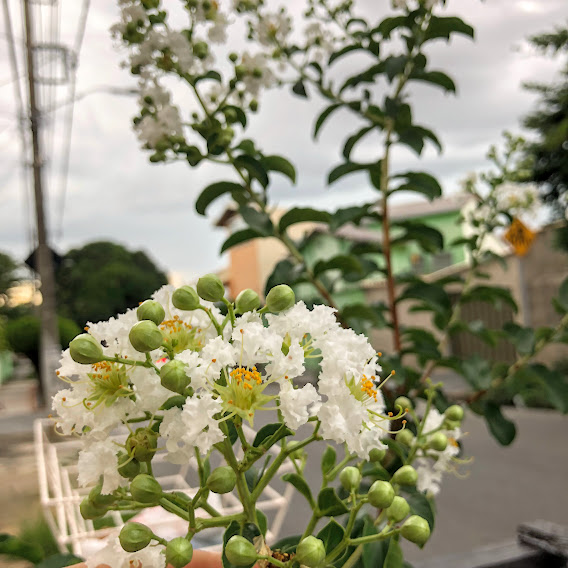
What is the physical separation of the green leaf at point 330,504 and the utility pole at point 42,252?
190 inches

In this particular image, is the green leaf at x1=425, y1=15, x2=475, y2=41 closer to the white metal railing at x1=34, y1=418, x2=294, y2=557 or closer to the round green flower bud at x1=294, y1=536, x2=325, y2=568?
the white metal railing at x1=34, y1=418, x2=294, y2=557

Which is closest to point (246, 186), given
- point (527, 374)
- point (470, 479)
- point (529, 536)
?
point (527, 374)

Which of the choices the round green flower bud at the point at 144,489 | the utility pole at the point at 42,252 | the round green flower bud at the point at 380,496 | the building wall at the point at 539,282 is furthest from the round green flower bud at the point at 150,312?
the building wall at the point at 539,282

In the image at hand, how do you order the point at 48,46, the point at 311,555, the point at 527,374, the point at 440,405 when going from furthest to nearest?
the point at 48,46 → the point at 527,374 → the point at 440,405 → the point at 311,555

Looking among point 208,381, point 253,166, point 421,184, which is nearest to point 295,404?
point 208,381

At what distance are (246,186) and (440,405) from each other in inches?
20.3

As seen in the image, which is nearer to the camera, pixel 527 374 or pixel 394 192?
pixel 394 192

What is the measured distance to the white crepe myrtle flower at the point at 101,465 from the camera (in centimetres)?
39

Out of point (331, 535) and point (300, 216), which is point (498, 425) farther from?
point (331, 535)

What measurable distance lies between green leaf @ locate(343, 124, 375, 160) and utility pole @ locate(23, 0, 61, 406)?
4.30m

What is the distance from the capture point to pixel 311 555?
1.25 feet

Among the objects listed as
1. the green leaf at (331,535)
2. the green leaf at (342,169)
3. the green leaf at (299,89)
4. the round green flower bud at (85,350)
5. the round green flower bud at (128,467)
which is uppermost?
the green leaf at (299,89)

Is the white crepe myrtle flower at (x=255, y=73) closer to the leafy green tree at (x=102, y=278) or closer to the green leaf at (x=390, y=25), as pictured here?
the green leaf at (x=390, y=25)

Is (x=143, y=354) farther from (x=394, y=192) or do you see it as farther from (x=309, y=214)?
(x=394, y=192)
